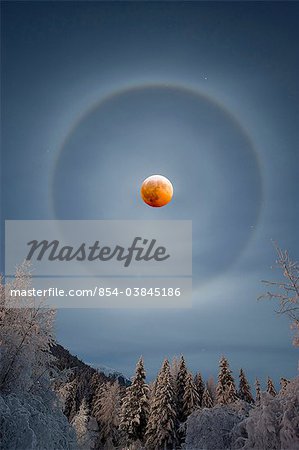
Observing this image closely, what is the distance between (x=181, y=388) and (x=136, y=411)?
253 inches

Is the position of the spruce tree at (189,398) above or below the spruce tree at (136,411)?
above

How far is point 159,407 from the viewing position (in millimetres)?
43188

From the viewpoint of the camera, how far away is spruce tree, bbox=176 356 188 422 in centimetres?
4669

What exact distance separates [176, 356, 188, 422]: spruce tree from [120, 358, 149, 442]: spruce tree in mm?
3693

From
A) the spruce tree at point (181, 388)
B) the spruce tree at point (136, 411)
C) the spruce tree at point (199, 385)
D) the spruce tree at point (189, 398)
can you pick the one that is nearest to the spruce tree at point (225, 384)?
the spruce tree at point (189, 398)

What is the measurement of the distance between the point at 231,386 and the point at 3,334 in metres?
38.9

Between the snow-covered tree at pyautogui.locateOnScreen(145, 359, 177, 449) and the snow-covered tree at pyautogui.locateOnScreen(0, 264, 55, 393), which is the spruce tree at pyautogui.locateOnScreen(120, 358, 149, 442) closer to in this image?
the snow-covered tree at pyautogui.locateOnScreen(145, 359, 177, 449)

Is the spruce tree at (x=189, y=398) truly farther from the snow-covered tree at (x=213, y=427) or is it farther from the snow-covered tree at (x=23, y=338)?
the snow-covered tree at (x=23, y=338)

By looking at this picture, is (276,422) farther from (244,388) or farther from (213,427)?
(244,388)

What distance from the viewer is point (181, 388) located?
49.3m

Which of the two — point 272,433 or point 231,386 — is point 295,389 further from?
point 231,386

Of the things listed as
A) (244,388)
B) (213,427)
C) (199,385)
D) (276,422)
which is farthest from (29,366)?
(199,385)

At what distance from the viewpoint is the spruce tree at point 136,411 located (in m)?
45.5

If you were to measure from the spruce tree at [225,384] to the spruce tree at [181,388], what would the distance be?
408cm
